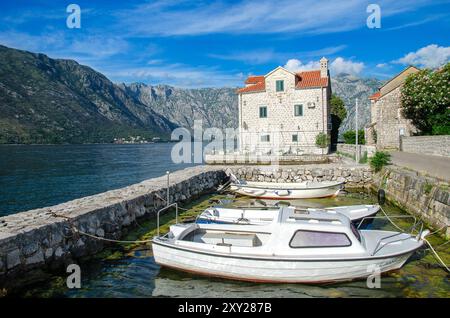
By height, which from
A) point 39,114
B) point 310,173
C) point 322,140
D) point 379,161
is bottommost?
point 310,173

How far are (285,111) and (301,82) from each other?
3652mm

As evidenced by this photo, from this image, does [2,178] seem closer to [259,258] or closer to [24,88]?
[259,258]

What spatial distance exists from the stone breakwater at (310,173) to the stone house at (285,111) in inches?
367

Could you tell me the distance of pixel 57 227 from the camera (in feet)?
30.0

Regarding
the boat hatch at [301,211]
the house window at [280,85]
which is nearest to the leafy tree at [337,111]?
the house window at [280,85]

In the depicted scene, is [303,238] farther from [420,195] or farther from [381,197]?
[381,197]

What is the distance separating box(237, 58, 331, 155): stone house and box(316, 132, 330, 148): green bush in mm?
611

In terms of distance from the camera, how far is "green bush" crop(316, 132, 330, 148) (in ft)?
117

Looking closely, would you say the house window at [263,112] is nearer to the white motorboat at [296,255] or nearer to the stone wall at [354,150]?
the stone wall at [354,150]

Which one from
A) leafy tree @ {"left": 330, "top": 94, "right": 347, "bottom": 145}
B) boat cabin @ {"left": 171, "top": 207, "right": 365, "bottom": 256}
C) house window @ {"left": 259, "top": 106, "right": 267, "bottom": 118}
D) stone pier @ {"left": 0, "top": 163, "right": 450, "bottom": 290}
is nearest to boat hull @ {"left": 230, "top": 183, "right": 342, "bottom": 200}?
stone pier @ {"left": 0, "top": 163, "right": 450, "bottom": 290}

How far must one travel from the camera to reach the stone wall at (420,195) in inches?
476

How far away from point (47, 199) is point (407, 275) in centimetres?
2428

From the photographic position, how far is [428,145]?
2792 cm

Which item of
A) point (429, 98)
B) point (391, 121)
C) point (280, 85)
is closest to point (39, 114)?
point (280, 85)
